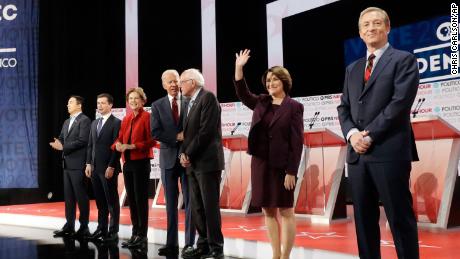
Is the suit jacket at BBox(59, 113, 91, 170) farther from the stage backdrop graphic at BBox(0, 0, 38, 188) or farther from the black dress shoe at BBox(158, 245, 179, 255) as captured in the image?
the stage backdrop graphic at BBox(0, 0, 38, 188)

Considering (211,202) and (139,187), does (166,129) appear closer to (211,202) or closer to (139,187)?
(139,187)

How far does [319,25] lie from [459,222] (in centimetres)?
383

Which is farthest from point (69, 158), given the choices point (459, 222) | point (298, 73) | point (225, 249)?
point (459, 222)

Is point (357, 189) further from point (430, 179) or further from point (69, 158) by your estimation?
point (69, 158)

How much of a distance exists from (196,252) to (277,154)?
4.17 ft

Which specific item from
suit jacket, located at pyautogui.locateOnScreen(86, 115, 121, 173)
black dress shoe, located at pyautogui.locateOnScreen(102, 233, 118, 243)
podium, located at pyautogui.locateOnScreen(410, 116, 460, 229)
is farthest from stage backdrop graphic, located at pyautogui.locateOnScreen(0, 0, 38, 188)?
podium, located at pyautogui.locateOnScreen(410, 116, 460, 229)

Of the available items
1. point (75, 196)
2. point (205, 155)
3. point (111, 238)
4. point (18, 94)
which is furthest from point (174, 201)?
point (18, 94)

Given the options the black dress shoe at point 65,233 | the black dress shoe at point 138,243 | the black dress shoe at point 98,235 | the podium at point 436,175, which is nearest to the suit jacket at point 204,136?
the black dress shoe at point 138,243

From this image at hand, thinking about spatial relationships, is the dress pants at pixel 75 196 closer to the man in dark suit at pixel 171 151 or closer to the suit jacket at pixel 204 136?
the man in dark suit at pixel 171 151

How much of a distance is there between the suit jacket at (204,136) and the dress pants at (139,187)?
2.95 ft

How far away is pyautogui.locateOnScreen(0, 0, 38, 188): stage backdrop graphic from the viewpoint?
28.9ft

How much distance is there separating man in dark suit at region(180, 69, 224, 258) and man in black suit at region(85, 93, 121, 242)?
55.8 inches

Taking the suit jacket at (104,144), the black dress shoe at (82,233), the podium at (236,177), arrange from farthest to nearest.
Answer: the podium at (236,177) < the black dress shoe at (82,233) < the suit jacket at (104,144)

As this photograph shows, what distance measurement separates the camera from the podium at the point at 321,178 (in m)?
5.00
